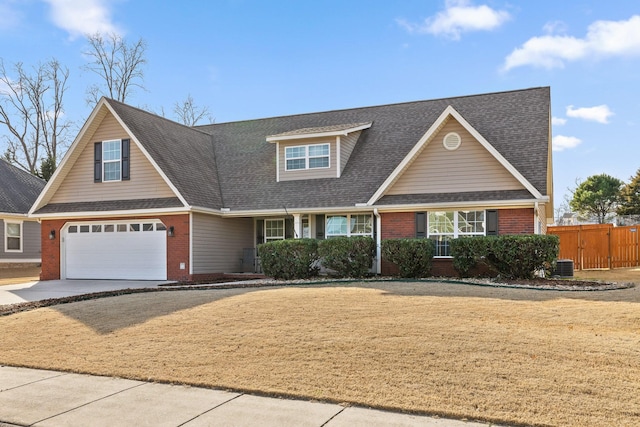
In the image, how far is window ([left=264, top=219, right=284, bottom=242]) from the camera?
73.0 ft

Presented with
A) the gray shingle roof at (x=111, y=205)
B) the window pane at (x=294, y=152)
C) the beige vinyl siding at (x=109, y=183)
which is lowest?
the gray shingle roof at (x=111, y=205)

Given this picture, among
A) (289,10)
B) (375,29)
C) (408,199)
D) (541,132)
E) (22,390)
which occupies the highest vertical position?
Answer: (289,10)

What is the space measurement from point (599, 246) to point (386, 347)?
62.9 ft

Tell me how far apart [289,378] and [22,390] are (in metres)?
3.32

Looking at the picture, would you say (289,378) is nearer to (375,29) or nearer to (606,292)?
(606,292)

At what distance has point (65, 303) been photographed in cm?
1339

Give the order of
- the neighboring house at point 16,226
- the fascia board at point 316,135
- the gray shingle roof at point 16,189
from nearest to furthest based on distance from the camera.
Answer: the fascia board at point 316,135, the neighboring house at point 16,226, the gray shingle roof at point 16,189

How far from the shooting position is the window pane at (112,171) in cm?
2111

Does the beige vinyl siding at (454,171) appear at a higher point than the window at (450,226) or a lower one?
higher

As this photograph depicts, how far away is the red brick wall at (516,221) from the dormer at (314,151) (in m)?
6.37

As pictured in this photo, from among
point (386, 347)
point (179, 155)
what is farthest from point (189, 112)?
point (386, 347)

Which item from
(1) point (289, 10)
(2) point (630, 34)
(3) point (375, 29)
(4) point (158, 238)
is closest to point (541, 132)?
(2) point (630, 34)

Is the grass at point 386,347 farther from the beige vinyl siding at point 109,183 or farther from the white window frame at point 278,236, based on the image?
the white window frame at point 278,236

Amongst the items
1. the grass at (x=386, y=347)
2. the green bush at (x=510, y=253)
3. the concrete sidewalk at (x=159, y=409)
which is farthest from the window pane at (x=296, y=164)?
the concrete sidewalk at (x=159, y=409)
